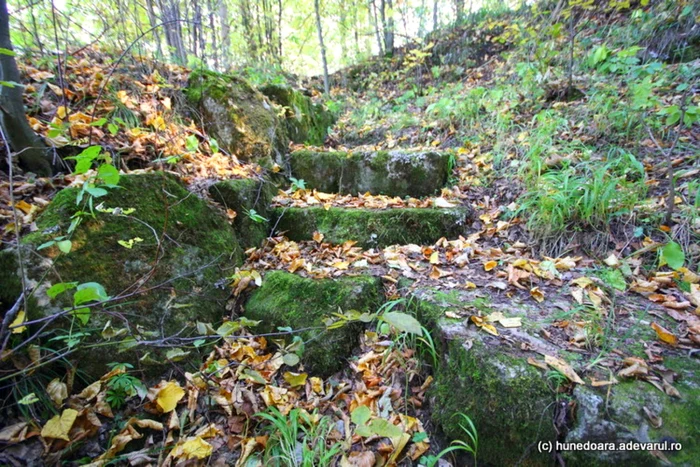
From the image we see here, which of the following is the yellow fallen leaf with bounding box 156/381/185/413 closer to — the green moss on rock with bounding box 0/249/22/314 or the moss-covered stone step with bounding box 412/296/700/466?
the green moss on rock with bounding box 0/249/22/314

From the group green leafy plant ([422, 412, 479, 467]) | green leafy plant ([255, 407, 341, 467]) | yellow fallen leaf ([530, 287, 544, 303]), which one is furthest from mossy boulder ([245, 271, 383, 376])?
yellow fallen leaf ([530, 287, 544, 303])

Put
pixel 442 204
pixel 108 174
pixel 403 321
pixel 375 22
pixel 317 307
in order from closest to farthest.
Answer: pixel 403 321 < pixel 108 174 < pixel 317 307 < pixel 442 204 < pixel 375 22

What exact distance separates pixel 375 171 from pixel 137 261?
278cm

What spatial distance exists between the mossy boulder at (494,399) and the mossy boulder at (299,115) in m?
4.23

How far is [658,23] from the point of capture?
14.1 ft

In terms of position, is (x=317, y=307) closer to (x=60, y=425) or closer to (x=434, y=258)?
(x=434, y=258)

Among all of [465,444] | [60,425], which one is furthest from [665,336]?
[60,425]

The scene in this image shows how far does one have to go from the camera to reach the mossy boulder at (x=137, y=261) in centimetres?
177

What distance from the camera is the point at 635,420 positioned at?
132 centimetres

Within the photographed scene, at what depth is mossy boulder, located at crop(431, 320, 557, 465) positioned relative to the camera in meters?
1.42

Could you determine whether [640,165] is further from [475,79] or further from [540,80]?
[475,79]

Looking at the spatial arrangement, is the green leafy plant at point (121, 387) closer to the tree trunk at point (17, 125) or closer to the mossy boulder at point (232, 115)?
the tree trunk at point (17, 125)

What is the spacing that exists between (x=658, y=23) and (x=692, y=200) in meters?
3.58

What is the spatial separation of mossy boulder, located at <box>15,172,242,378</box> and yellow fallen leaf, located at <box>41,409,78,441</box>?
262 millimetres
